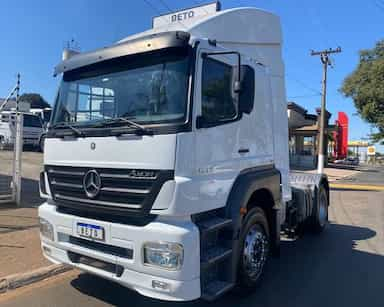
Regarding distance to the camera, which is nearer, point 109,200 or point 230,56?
point 109,200

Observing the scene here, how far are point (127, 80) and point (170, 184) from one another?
1228 mm

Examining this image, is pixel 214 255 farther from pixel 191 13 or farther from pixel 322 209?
pixel 322 209

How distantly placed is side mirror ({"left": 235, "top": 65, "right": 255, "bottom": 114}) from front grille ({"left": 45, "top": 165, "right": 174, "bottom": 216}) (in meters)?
1.15

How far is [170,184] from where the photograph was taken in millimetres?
3027

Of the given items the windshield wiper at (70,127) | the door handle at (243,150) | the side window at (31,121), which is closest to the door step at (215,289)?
the door handle at (243,150)

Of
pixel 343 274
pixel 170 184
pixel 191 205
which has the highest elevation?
pixel 170 184

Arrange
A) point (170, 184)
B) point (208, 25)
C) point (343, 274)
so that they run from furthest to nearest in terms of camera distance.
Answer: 1. point (343, 274)
2. point (208, 25)
3. point (170, 184)

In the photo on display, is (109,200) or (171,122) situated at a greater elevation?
(171,122)

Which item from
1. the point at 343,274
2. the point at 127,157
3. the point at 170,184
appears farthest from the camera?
the point at 343,274

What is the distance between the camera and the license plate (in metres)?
3.35

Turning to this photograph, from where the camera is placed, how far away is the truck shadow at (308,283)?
13.2 feet

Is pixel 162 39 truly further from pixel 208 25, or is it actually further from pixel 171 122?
pixel 208 25

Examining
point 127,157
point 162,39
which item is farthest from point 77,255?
point 162,39

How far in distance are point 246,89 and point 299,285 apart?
107 inches
